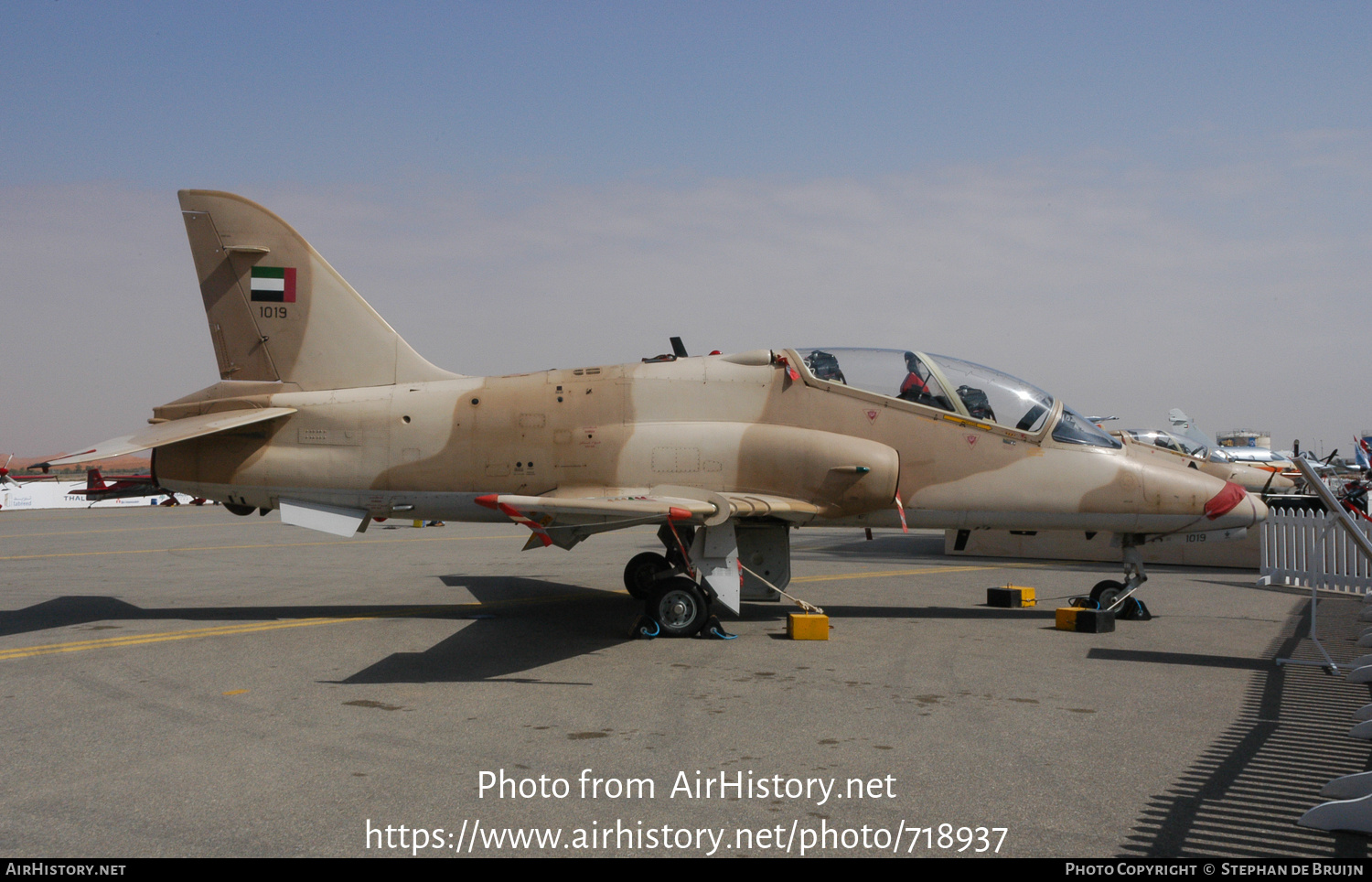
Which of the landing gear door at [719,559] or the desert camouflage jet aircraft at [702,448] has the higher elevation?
the desert camouflage jet aircraft at [702,448]

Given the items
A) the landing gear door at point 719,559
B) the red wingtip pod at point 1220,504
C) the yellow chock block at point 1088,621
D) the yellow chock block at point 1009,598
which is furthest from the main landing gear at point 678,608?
the red wingtip pod at point 1220,504

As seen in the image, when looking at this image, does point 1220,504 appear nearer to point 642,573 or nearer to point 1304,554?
point 1304,554

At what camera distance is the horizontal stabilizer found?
9.59 m

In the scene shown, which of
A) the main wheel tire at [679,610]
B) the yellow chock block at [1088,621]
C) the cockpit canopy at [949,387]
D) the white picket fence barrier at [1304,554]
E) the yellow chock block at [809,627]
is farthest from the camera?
the white picket fence barrier at [1304,554]

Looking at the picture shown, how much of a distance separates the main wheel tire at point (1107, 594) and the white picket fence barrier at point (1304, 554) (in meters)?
5.64

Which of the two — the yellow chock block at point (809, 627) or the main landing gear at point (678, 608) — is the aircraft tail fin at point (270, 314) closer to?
the main landing gear at point (678, 608)

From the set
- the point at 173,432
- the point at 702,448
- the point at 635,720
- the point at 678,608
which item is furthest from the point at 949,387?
the point at 173,432

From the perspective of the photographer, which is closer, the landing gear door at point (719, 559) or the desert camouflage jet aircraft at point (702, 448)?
the landing gear door at point (719, 559)

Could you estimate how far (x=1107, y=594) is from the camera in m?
11.0

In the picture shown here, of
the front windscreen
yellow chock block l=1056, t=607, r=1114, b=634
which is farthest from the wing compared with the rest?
yellow chock block l=1056, t=607, r=1114, b=634

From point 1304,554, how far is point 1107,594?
7.00m

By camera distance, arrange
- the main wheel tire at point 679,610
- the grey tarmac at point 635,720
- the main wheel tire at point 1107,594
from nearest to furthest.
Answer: the grey tarmac at point 635,720
the main wheel tire at point 679,610
the main wheel tire at point 1107,594

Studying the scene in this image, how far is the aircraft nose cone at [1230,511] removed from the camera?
10219mm
